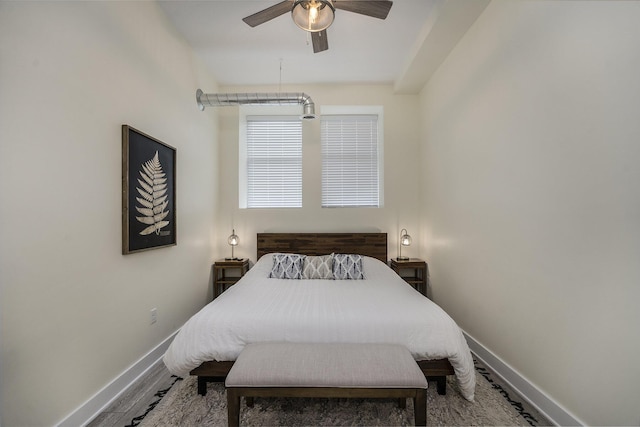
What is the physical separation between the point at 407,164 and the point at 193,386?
11.4ft

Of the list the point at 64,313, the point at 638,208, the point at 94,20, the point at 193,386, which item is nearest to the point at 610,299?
the point at 638,208

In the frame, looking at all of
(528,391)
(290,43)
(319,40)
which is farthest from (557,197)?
(290,43)

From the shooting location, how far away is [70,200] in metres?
1.48

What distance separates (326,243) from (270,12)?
8.47ft

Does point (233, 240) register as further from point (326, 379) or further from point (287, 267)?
point (326, 379)

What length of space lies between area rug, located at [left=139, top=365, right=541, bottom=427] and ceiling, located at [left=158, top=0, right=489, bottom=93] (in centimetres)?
298

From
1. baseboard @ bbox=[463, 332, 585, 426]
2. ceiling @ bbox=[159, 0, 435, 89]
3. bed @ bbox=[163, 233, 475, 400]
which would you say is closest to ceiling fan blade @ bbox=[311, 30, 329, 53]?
ceiling @ bbox=[159, 0, 435, 89]

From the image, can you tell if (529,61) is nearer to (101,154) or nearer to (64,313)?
(101,154)

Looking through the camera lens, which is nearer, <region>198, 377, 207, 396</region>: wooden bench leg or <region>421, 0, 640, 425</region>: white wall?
<region>421, 0, 640, 425</region>: white wall

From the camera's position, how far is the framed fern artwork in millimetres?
1874

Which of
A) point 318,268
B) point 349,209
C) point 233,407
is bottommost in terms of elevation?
point 233,407

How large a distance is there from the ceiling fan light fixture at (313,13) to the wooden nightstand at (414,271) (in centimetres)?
279

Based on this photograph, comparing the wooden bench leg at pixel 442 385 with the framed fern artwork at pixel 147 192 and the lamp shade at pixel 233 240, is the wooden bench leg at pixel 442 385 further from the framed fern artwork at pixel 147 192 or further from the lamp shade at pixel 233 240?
the lamp shade at pixel 233 240

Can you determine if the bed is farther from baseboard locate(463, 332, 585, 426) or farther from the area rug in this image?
baseboard locate(463, 332, 585, 426)
